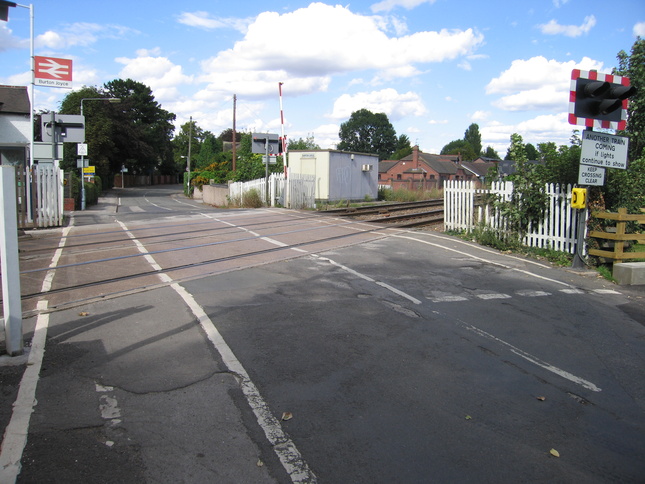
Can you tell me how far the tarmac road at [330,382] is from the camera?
3.29 metres

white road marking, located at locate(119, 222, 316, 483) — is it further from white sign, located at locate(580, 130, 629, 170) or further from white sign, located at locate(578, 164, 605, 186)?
white sign, located at locate(580, 130, 629, 170)

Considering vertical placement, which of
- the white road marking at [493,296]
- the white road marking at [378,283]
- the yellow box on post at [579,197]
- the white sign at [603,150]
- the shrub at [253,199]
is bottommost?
the white road marking at [493,296]

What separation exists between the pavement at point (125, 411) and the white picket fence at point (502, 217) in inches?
347

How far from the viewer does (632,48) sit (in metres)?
14.5

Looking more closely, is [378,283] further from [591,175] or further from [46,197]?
[46,197]

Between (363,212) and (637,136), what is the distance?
1029 centimetres

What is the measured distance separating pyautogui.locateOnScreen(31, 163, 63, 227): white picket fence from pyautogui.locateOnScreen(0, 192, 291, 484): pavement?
32.4ft

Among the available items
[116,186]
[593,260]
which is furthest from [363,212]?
[116,186]

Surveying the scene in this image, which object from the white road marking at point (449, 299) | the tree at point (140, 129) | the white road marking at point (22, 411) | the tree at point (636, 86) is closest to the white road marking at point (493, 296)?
the white road marking at point (449, 299)

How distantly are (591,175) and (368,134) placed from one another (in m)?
128

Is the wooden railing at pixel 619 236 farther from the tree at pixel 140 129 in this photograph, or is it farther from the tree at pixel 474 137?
the tree at pixel 474 137

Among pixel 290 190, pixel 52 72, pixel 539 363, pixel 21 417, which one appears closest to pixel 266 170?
pixel 290 190

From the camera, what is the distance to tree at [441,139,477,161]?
14146cm

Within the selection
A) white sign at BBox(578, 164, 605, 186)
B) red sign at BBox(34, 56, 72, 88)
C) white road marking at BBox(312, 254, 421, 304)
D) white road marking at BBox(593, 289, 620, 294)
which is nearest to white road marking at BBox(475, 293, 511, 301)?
white road marking at BBox(312, 254, 421, 304)
